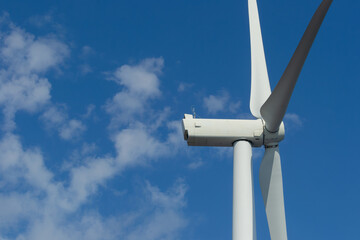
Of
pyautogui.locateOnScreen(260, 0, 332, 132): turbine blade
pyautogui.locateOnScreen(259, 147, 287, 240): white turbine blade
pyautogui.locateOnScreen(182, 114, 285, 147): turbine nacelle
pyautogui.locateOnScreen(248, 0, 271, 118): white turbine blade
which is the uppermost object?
pyautogui.locateOnScreen(248, 0, 271, 118): white turbine blade

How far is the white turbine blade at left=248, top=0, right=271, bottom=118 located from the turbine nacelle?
40.5 inches

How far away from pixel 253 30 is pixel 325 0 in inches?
248

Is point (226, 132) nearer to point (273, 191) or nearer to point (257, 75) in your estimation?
point (273, 191)

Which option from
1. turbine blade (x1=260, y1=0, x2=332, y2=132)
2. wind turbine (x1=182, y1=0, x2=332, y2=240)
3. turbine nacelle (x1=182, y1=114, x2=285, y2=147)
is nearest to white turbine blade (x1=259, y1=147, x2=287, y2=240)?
wind turbine (x1=182, y1=0, x2=332, y2=240)

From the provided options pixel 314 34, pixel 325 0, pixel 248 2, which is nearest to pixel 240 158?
pixel 314 34

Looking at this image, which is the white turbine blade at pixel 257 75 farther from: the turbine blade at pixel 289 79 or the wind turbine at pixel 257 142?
the turbine blade at pixel 289 79

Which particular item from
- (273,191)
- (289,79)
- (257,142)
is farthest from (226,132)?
(289,79)

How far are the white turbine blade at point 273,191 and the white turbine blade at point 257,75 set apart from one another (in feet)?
5.28

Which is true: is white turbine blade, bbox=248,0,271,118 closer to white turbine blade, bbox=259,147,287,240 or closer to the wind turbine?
the wind turbine

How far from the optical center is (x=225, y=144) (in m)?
16.9

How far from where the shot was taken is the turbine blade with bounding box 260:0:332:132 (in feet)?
44.5

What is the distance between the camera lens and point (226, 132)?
16.6 m

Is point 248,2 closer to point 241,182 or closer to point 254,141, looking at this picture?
point 254,141

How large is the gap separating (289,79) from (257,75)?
3433 mm
